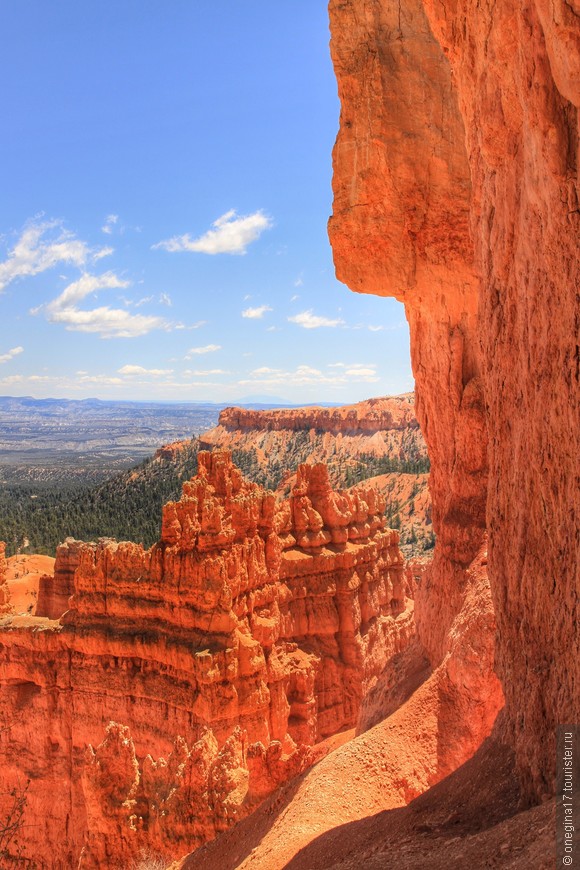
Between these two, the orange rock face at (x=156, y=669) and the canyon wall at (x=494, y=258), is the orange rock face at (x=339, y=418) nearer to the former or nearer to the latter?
the orange rock face at (x=156, y=669)

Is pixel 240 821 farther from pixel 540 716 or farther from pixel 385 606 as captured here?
pixel 385 606

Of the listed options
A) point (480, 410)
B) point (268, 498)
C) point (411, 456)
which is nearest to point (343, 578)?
point (268, 498)

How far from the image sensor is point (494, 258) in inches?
251

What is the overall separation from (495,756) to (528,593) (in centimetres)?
160

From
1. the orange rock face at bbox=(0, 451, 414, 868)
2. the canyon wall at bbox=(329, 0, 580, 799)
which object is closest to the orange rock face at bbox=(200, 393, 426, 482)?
the orange rock face at bbox=(0, 451, 414, 868)

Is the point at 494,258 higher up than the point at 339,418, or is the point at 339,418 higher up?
the point at 494,258

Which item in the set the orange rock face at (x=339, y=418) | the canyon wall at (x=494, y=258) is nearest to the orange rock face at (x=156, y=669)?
the canyon wall at (x=494, y=258)

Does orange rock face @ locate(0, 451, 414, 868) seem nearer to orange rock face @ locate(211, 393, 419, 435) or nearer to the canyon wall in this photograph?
the canyon wall

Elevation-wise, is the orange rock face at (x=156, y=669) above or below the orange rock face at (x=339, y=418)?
below

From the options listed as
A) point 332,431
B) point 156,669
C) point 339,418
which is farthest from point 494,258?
point 332,431

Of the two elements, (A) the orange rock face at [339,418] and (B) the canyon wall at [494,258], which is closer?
(B) the canyon wall at [494,258]

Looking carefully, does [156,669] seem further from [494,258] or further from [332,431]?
[332,431]

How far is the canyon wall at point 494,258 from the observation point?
4.76 meters

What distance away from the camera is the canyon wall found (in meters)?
4.76
